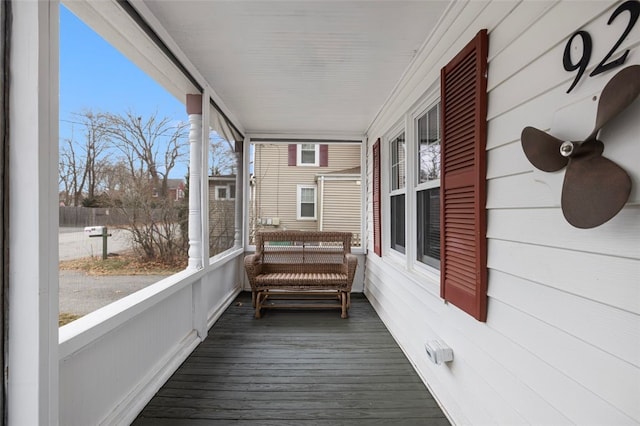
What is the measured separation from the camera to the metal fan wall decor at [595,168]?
28.4 inches

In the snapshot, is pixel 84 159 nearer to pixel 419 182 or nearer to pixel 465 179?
pixel 465 179

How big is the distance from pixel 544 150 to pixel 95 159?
2043 millimetres

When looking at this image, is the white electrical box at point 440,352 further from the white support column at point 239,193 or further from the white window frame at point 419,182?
the white support column at point 239,193

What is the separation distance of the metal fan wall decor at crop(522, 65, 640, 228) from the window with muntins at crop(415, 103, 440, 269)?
1144 mm

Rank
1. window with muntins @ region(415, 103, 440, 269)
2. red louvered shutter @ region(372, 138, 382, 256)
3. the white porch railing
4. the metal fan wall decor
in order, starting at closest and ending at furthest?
the metal fan wall decor → the white porch railing → window with muntins @ region(415, 103, 440, 269) → red louvered shutter @ region(372, 138, 382, 256)

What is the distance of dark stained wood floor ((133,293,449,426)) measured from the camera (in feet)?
5.49

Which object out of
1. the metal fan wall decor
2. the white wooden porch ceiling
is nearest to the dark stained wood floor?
the metal fan wall decor

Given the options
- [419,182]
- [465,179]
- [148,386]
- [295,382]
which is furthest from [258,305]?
[465,179]

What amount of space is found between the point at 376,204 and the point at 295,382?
226cm

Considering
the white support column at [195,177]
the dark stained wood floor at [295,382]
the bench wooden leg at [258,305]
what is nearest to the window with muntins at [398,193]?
the dark stained wood floor at [295,382]

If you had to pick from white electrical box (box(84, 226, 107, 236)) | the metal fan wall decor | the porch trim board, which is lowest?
the porch trim board

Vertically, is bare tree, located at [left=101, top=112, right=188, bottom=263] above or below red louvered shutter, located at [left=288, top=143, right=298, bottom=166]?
below

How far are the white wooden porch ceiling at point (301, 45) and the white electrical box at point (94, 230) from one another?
1356 millimetres

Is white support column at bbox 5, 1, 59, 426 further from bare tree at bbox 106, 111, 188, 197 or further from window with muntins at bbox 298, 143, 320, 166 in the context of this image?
window with muntins at bbox 298, 143, 320, 166
